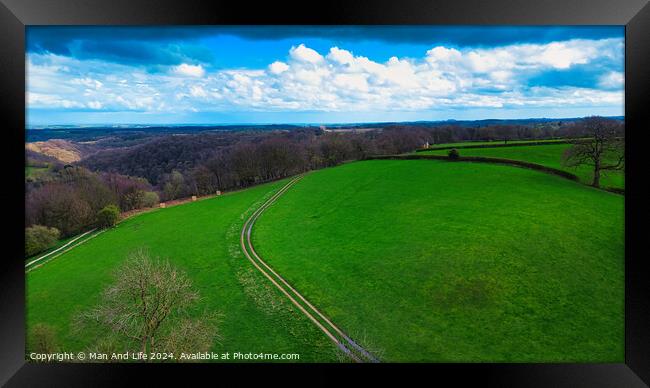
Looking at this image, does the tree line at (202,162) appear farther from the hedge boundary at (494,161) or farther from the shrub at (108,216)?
the hedge boundary at (494,161)

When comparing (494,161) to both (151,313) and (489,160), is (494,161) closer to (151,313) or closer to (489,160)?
(489,160)

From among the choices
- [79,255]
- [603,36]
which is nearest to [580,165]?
[603,36]

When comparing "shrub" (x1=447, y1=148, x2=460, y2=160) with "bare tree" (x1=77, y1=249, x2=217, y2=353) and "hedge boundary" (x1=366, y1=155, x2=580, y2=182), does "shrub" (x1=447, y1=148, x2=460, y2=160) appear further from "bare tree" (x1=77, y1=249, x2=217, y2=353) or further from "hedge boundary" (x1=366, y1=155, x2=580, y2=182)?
"bare tree" (x1=77, y1=249, x2=217, y2=353)

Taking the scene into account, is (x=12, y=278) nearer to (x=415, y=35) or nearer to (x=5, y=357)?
(x=5, y=357)

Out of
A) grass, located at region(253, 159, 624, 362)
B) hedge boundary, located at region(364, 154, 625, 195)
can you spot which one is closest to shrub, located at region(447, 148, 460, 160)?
hedge boundary, located at region(364, 154, 625, 195)

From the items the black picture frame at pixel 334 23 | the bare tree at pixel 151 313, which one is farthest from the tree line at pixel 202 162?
the bare tree at pixel 151 313

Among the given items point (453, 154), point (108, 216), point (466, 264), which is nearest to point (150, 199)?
point (108, 216)
